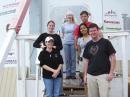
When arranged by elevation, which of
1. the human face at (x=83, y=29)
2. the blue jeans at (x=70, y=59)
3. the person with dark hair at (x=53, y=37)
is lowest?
the blue jeans at (x=70, y=59)

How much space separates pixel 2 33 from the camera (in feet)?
33.3

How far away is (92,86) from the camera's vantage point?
5664 millimetres

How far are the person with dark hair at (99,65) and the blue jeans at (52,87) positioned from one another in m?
0.56

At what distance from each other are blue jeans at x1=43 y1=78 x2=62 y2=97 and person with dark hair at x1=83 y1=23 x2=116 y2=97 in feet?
1.84

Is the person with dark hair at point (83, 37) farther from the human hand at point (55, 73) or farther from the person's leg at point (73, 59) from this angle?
the human hand at point (55, 73)

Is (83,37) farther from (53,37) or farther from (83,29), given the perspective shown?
(53,37)

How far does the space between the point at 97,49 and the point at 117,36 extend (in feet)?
3.55

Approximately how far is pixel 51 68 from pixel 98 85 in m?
0.86

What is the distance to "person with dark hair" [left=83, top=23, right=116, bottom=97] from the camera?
18.2 ft

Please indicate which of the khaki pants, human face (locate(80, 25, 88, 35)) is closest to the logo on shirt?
the khaki pants

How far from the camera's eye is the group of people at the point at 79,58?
5578 millimetres

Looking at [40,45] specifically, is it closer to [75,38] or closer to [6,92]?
[75,38]

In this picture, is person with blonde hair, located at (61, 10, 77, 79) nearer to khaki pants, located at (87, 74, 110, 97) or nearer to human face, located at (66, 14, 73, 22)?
human face, located at (66, 14, 73, 22)

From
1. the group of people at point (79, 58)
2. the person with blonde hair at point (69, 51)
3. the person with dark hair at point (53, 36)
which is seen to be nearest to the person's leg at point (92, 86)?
the group of people at point (79, 58)
